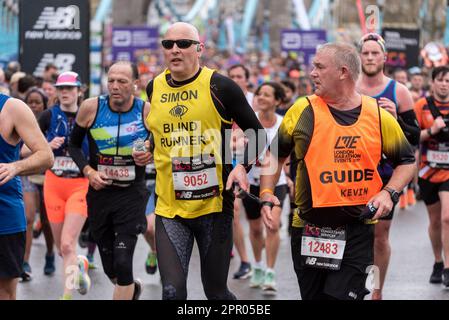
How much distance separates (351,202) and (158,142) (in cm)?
138

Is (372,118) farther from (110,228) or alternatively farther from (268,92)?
(268,92)

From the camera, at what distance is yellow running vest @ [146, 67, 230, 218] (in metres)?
6.99

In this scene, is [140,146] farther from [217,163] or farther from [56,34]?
[56,34]

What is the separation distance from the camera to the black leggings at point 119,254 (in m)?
8.57

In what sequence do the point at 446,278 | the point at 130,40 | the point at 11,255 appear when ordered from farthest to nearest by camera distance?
the point at 130,40 → the point at 446,278 → the point at 11,255

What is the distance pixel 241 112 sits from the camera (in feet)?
23.0

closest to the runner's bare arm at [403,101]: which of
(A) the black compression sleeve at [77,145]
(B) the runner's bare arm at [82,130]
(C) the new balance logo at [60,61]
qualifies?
(B) the runner's bare arm at [82,130]

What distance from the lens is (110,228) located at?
8.78m

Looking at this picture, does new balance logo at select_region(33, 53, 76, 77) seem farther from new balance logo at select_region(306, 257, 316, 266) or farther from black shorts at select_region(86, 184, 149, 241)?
new balance logo at select_region(306, 257, 316, 266)

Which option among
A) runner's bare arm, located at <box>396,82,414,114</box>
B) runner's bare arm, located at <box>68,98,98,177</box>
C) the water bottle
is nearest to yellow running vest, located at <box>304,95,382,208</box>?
the water bottle

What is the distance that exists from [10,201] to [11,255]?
316mm

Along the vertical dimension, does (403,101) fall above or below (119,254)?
above

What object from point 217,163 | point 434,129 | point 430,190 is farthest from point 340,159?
point 430,190

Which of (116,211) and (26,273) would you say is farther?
(26,273)
